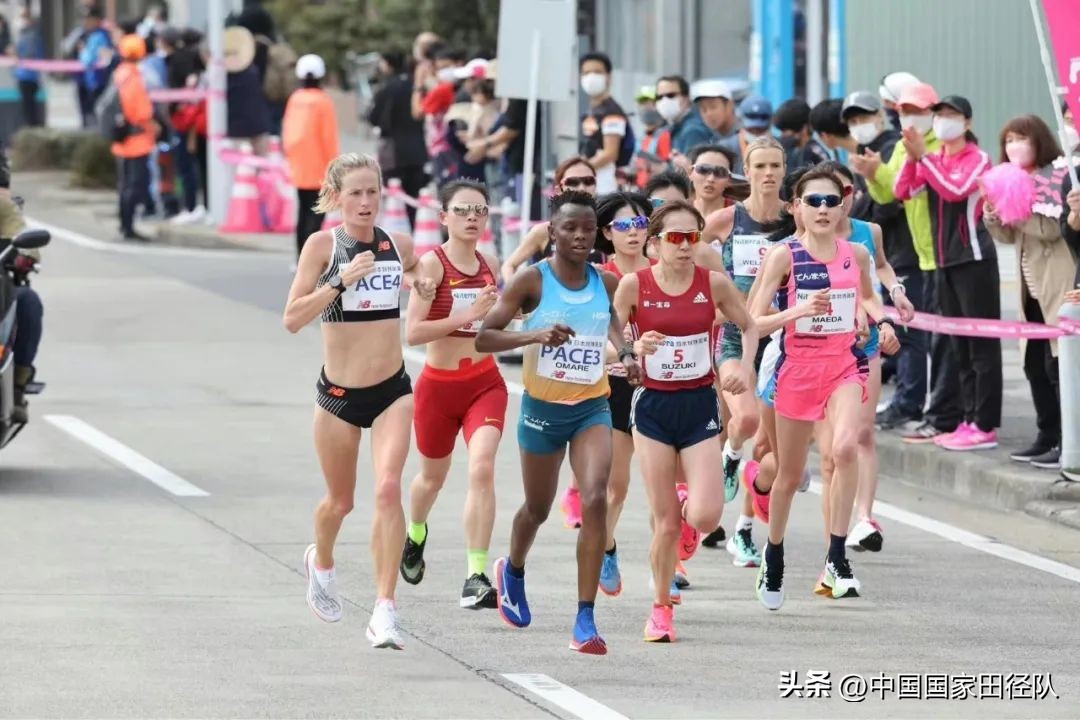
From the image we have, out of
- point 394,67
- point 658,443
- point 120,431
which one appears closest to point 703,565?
point 658,443

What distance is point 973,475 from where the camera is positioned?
13.5 m

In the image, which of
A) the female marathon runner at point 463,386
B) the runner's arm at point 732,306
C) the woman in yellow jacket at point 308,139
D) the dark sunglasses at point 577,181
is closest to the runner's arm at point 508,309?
the female marathon runner at point 463,386

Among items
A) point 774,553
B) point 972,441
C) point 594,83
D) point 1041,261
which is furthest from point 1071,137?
point 594,83

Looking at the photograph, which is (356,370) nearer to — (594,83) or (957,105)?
(957,105)

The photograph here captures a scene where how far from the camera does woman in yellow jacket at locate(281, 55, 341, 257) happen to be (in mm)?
23422

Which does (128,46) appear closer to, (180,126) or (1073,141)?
(180,126)

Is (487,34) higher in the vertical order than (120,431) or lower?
higher

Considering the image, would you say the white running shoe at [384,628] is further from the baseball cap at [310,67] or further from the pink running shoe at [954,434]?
the baseball cap at [310,67]

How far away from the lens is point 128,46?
91.8ft

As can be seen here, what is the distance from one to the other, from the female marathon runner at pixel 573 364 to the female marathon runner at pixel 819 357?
124 centimetres

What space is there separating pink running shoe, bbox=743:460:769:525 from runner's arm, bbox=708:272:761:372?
155cm

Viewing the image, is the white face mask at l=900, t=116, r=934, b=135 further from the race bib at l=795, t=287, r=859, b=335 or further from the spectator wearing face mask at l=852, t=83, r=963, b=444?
the race bib at l=795, t=287, r=859, b=335

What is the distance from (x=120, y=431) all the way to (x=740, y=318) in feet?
21.4

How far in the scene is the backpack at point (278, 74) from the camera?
1136 inches
